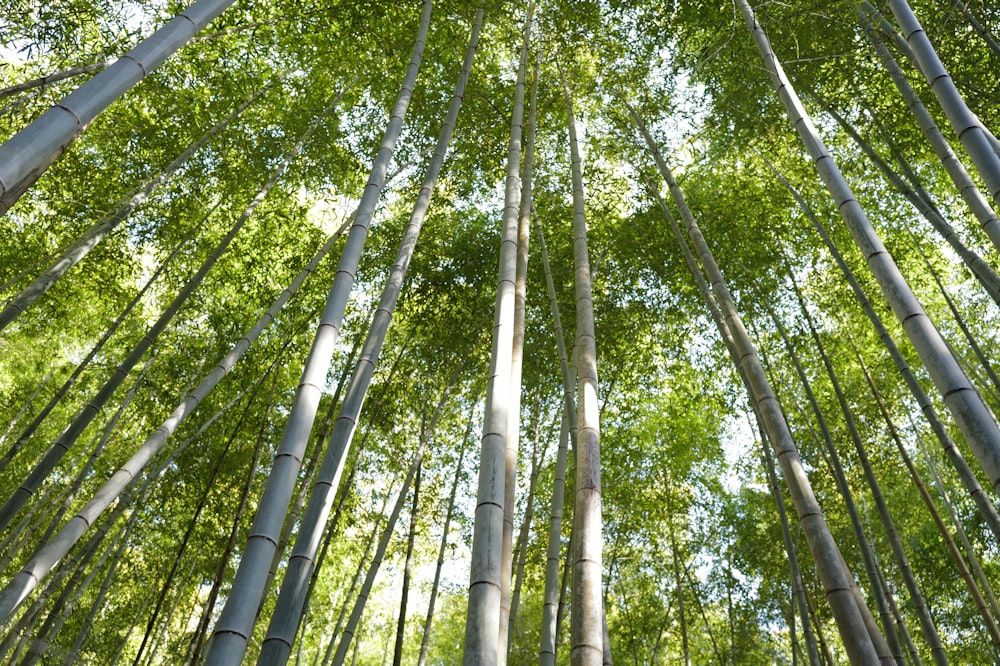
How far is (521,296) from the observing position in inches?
117

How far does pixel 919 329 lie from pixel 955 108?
→ 873 millimetres

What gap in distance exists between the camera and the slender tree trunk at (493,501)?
5.48 ft

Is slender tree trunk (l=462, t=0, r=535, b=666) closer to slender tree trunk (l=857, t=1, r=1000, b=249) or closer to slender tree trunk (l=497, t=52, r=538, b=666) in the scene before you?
slender tree trunk (l=497, t=52, r=538, b=666)

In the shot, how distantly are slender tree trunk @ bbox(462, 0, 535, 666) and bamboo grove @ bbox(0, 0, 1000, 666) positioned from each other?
3 centimetres

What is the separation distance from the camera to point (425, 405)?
693cm

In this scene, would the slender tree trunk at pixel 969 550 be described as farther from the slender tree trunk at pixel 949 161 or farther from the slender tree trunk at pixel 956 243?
the slender tree trunk at pixel 949 161

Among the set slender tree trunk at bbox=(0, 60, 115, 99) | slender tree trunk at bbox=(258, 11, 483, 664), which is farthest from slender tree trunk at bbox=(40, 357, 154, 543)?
slender tree trunk at bbox=(258, 11, 483, 664)

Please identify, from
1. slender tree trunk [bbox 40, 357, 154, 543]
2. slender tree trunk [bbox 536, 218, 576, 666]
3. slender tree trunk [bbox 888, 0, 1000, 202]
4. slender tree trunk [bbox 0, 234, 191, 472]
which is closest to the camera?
slender tree trunk [bbox 888, 0, 1000, 202]

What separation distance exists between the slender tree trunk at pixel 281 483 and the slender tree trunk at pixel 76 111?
884 mm

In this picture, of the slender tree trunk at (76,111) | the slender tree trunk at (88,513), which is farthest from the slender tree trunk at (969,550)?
the slender tree trunk at (76,111)

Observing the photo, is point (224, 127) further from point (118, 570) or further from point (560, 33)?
point (118, 570)

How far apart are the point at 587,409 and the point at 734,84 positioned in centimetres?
349

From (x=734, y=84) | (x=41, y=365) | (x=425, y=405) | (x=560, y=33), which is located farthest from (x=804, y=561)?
(x=41, y=365)

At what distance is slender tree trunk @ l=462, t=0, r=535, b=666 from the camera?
1669 mm
